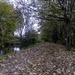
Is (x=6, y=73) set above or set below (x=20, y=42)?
above

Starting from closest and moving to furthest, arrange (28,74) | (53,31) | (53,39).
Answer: (28,74)
(53,31)
(53,39)

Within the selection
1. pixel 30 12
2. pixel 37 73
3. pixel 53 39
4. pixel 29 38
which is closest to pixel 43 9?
pixel 30 12

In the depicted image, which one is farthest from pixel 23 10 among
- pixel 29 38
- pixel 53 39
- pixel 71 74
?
pixel 29 38

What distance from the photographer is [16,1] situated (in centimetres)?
736

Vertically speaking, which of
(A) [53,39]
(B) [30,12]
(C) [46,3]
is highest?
(C) [46,3]

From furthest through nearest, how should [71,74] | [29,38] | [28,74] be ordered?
1. [29,38]
2. [28,74]
3. [71,74]

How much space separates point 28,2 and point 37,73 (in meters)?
6.67

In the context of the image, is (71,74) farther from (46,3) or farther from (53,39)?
(53,39)

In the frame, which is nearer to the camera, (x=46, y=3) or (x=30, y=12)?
(x=46, y=3)

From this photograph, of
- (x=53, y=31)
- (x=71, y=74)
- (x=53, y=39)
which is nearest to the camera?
(x=71, y=74)

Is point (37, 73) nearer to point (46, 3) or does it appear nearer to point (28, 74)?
point (28, 74)

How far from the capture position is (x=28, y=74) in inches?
119

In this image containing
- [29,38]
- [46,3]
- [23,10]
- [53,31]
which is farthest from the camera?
[29,38]

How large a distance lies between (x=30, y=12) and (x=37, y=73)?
20.6 feet
